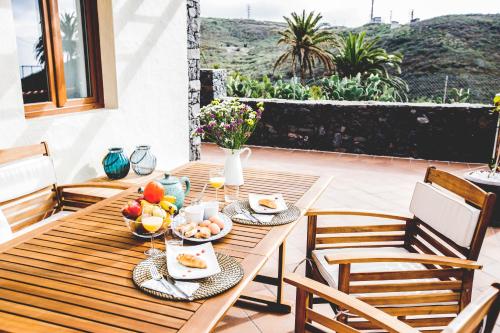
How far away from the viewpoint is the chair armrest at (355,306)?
1.17 metres

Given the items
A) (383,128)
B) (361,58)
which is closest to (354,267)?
(383,128)

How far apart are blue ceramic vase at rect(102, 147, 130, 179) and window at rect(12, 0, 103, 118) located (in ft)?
1.88

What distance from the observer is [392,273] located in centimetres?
Answer: 162

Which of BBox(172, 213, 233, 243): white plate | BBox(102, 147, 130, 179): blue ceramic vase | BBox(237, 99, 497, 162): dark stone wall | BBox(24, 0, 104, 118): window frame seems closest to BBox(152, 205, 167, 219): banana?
BBox(172, 213, 233, 243): white plate

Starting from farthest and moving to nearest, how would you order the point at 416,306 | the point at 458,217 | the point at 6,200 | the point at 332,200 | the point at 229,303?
the point at 332,200 → the point at 6,200 → the point at 458,217 → the point at 416,306 → the point at 229,303

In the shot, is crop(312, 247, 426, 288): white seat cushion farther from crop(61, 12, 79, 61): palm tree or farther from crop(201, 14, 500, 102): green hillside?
crop(201, 14, 500, 102): green hillside

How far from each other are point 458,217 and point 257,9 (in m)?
34.2

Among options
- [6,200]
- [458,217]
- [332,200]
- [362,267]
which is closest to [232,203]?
[362,267]

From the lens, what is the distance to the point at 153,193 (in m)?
1.73

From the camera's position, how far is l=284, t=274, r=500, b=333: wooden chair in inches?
37.5

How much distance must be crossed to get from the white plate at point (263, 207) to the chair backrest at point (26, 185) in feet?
4.28

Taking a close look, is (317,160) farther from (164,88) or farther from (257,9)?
(257,9)

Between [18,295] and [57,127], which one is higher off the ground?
[57,127]

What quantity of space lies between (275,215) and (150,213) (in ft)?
1.98
